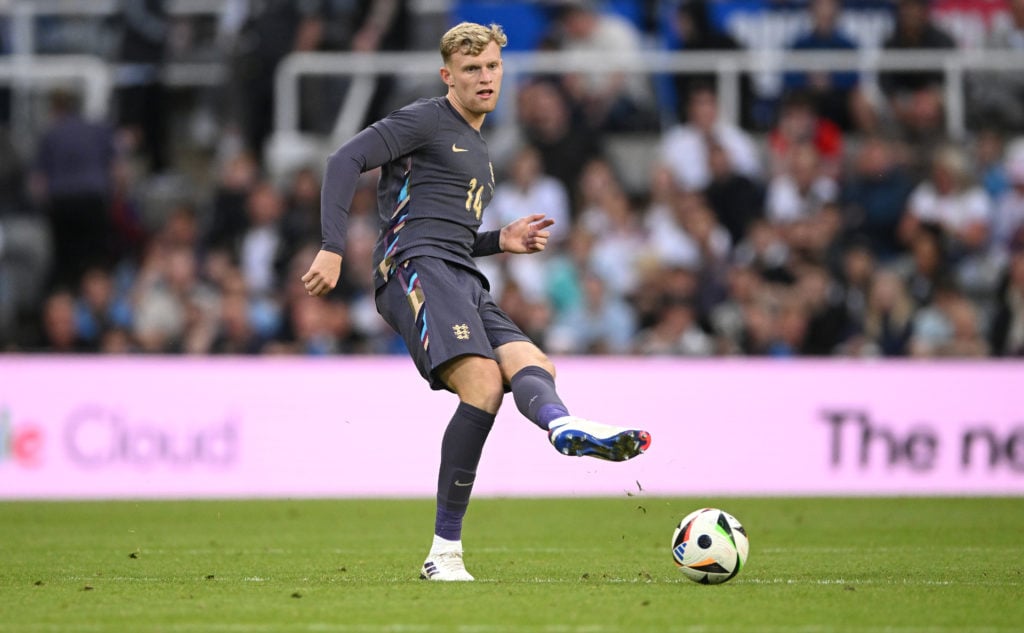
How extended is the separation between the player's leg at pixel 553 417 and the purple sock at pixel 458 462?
0.22 meters

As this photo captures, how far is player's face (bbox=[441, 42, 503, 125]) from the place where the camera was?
25.4 feet

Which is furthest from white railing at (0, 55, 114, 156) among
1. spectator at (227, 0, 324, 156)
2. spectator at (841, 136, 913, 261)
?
spectator at (841, 136, 913, 261)

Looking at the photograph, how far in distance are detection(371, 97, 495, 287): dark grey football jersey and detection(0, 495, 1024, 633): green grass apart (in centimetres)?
147

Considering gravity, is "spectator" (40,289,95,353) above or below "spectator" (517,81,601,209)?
below

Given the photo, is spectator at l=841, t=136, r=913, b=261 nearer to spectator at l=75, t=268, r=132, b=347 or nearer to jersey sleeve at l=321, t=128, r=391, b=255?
spectator at l=75, t=268, r=132, b=347

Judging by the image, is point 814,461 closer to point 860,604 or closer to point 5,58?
point 860,604

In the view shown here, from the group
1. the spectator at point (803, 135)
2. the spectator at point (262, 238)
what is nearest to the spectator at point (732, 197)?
the spectator at point (803, 135)

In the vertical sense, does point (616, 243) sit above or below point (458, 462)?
below

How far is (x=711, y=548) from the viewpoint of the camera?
7.58 metres

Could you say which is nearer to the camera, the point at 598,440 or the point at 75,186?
the point at 598,440

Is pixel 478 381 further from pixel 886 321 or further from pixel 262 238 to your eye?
pixel 262 238

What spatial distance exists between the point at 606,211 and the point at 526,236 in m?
8.86

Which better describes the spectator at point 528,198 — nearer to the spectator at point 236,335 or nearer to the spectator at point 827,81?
the spectator at point 236,335

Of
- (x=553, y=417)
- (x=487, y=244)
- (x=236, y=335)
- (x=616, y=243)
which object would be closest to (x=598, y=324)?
(x=616, y=243)
